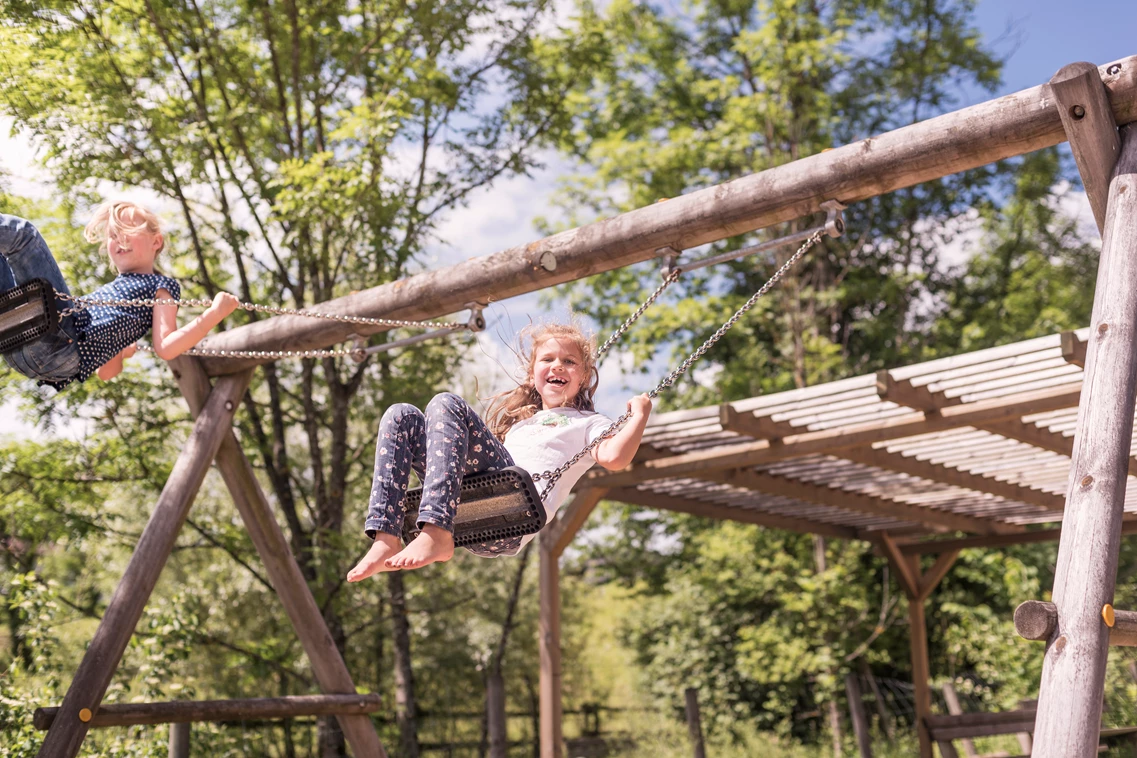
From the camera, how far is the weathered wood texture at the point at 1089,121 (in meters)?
3.09

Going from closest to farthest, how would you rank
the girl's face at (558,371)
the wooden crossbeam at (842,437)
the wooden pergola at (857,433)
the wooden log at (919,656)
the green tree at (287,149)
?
the wooden pergola at (857,433) → the girl's face at (558,371) → the wooden crossbeam at (842,437) → the green tree at (287,149) → the wooden log at (919,656)

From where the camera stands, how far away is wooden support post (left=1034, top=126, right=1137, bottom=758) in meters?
2.56

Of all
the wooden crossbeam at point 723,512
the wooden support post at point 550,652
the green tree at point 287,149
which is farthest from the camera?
the green tree at point 287,149

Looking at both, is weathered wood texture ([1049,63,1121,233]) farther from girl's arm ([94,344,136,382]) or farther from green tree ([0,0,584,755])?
green tree ([0,0,584,755])

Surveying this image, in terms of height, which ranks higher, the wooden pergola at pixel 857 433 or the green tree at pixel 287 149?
the green tree at pixel 287 149

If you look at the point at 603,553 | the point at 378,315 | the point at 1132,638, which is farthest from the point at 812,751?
the point at 1132,638

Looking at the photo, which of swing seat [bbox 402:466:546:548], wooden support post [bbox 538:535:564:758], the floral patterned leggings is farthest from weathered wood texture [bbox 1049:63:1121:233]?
wooden support post [bbox 538:535:564:758]

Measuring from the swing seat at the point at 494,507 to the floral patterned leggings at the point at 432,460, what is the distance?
0.05 m

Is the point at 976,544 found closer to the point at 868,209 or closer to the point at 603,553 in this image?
the point at 603,553

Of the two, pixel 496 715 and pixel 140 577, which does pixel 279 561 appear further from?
pixel 496 715

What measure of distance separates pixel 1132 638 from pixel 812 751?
11.2 m

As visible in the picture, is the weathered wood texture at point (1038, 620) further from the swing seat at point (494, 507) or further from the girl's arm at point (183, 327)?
the girl's arm at point (183, 327)

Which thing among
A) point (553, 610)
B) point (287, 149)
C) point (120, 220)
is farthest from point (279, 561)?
point (287, 149)

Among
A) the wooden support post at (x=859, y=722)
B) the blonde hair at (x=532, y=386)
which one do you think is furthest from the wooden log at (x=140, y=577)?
the wooden support post at (x=859, y=722)
